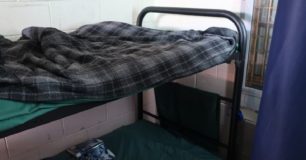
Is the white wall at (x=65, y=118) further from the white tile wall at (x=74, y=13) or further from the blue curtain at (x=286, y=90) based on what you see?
the blue curtain at (x=286, y=90)

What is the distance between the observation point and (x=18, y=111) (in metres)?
0.54

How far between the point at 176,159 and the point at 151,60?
2.20 ft

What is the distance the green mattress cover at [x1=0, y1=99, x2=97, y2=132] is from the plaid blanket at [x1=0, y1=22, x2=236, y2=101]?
1cm

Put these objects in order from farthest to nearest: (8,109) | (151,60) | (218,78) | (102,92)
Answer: (218,78) < (151,60) < (102,92) < (8,109)

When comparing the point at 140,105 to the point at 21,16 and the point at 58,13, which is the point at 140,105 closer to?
the point at 58,13

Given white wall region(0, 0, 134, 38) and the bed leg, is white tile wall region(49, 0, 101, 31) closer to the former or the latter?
white wall region(0, 0, 134, 38)

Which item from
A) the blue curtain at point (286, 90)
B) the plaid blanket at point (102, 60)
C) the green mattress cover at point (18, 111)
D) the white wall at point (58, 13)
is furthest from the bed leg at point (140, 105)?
the green mattress cover at point (18, 111)

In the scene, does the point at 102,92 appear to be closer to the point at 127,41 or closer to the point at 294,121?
the point at 127,41

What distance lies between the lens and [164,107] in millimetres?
1566

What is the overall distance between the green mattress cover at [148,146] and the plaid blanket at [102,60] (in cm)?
55

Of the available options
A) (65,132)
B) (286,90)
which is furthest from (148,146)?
(286,90)

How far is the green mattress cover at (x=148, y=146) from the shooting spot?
1318 millimetres

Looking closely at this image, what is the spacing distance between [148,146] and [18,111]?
942mm

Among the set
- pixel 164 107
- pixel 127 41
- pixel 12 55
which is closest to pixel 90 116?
pixel 164 107
